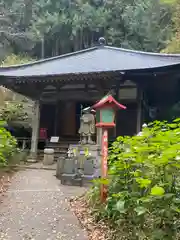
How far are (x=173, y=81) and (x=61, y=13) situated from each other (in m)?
20.7

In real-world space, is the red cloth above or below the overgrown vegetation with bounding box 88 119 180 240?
above

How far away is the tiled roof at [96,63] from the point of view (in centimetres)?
1114

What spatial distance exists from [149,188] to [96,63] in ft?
32.4

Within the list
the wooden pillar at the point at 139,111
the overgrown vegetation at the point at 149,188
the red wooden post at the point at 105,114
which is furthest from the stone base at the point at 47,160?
the overgrown vegetation at the point at 149,188

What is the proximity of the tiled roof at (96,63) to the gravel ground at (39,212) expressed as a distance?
16.5 feet

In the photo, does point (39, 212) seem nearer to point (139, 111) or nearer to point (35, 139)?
point (35, 139)

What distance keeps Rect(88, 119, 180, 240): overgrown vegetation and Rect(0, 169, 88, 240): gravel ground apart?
0.77 metres

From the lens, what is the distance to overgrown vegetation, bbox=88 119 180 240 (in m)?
2.63

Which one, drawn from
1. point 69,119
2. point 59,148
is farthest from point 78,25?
point 59,148

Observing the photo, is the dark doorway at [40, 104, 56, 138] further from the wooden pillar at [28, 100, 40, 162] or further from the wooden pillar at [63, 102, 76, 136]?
the wooden pillar at [28, 100, 40, 162]

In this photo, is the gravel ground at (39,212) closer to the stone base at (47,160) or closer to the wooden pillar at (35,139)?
the stone base at (47,160)

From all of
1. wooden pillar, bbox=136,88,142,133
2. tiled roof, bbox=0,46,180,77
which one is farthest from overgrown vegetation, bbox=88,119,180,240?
wooden pillar, bbox=136,88,142,133

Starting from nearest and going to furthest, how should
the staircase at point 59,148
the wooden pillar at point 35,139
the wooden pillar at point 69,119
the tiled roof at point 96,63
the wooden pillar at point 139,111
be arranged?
the tiled roof at point 96,63
the wooden pillar at point 35,139
the wooden pillar at point 139,111
the staircase at point 59,148
the wooden pillar at point 69,119

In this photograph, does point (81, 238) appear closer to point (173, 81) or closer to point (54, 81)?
point (54, 81)
